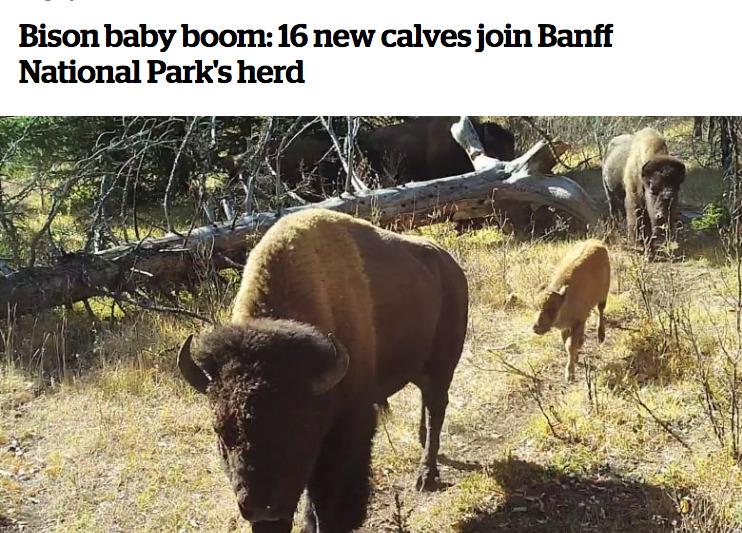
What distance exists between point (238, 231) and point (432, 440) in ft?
12.1

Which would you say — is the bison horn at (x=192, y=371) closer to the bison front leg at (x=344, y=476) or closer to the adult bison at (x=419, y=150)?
the bison front leg at (x=344, y=476)

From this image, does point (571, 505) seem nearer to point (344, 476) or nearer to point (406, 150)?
point (344, 476)

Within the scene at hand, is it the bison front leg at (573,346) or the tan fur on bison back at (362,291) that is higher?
the tan fur on bison back at (362,291)

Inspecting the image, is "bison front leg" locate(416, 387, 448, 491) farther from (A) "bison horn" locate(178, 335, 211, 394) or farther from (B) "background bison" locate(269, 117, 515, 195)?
(B) "background bison" locate(269, 117, 515, 195)

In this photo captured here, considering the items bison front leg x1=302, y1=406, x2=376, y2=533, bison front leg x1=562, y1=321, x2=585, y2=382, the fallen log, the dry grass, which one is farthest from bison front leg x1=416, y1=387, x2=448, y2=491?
the fallen log

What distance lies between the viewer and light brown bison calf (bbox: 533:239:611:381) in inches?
224

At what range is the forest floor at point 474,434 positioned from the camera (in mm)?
4250

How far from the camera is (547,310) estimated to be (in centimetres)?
568

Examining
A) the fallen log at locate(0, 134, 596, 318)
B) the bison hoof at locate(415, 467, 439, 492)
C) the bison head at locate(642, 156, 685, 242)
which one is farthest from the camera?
the bison head at locate(642, 156, 685, 242)

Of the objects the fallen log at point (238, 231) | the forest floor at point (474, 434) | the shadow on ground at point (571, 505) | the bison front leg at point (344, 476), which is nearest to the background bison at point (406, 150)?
the fallen log at point (238, 231)

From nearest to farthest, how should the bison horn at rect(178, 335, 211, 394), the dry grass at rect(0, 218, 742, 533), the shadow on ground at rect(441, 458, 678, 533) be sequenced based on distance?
the bison horn at rect(178, 335, 211, 394) → the shadow on ground at rect(441, 458, 678, 533) → the dry grass at rect(0, 218, 742, 533)

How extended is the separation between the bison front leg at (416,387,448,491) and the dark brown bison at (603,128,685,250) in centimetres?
440

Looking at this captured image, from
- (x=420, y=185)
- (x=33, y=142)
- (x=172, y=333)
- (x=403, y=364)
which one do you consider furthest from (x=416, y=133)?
(x=403, y=364)

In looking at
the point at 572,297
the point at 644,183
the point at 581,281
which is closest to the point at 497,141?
the point at 644,183
